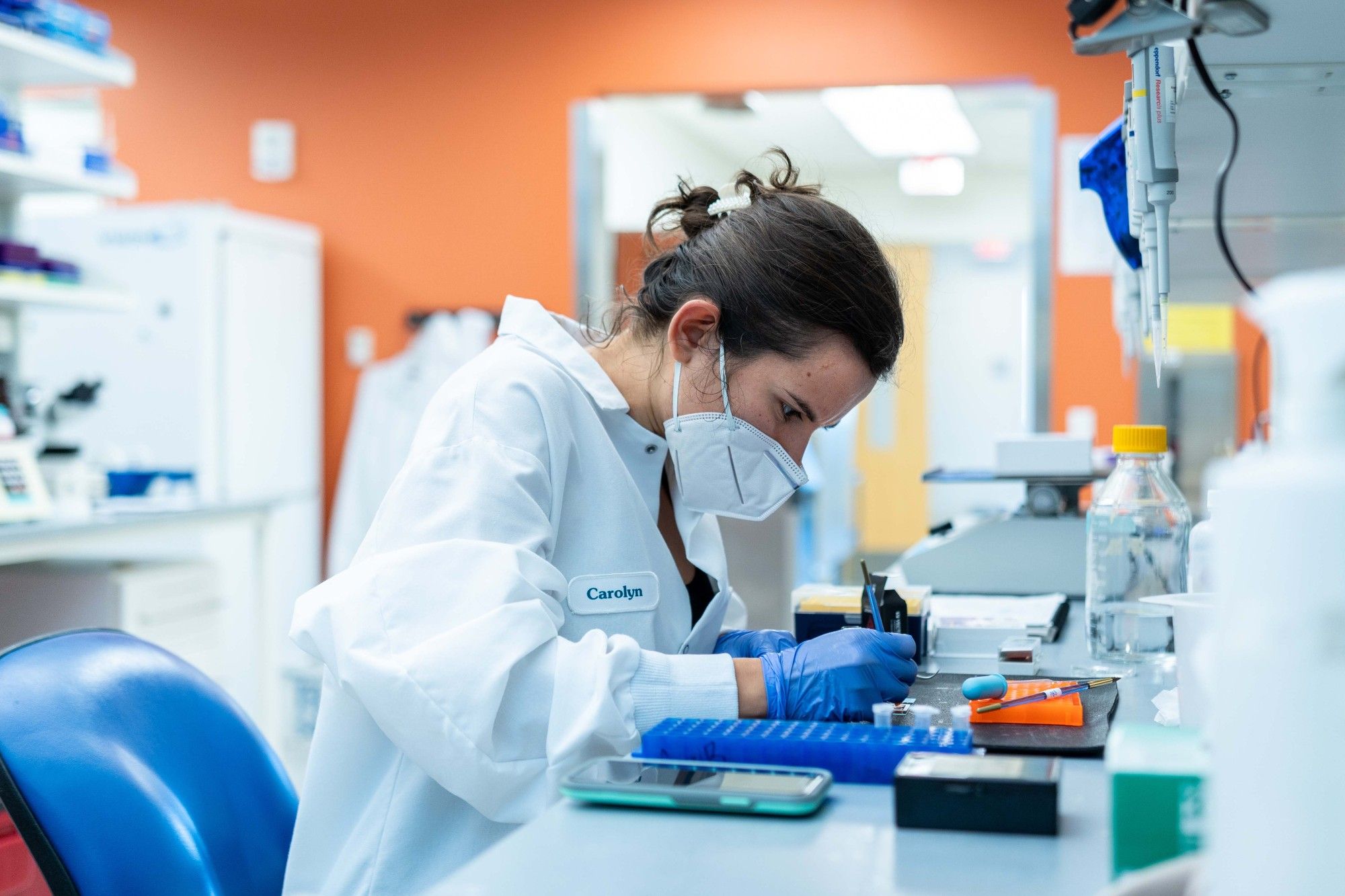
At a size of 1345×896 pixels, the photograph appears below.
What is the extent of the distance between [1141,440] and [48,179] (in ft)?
9.54

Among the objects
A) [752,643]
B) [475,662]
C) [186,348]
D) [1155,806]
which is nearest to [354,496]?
[186,348]

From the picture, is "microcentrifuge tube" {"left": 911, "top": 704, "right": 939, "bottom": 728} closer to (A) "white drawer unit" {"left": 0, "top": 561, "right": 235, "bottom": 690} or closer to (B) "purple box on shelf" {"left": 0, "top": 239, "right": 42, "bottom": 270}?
(A) "white drawer unit" {"left": 0, "top": 561, "right": 235, "bottom": 690}

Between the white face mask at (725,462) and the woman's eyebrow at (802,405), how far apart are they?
49mm

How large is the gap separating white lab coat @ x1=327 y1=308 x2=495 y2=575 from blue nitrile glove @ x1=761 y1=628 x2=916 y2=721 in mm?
3417

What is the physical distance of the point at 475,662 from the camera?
3.27 feet

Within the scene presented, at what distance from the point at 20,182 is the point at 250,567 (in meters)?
1.16

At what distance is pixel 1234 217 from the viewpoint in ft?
6.48

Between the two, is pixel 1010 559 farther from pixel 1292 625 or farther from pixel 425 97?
pixel 425 97

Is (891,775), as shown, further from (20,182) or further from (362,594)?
(20,182)

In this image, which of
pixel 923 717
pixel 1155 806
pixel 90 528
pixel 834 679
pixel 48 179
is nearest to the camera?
pixel 1155 806

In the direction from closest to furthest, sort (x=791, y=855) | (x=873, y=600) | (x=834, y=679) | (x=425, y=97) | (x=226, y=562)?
(x=791, y=855) → (x=834, y=679) → (x=873, y=600) → (x=226, y=562) → (x=425, y=97)

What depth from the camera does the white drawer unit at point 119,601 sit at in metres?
2.76

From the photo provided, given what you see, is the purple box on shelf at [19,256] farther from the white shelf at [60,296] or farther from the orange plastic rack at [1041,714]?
the orange plastic rack at [1041,714]

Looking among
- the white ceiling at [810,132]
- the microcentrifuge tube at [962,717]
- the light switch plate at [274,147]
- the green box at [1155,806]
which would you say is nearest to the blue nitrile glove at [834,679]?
the microcentrifuge tube at [962,717]
